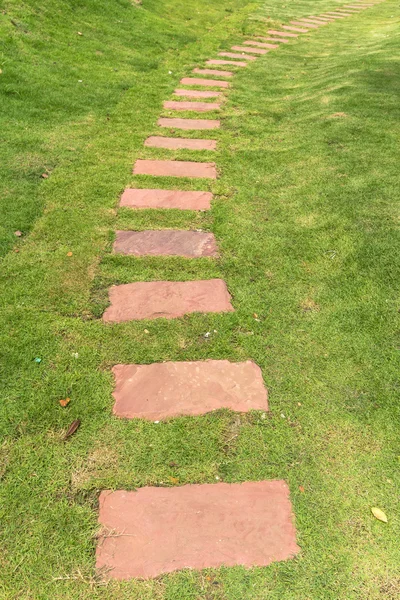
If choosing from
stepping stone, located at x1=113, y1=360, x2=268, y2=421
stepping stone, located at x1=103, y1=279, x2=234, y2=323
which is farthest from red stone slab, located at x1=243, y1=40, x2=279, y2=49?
stepping stone, located at x1=113, y1=360, x2=268, y2=421

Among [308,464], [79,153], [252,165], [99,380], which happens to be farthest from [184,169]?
[308,464]

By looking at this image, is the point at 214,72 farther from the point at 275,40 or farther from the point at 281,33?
the point at 281,33

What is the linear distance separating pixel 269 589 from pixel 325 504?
0.46m

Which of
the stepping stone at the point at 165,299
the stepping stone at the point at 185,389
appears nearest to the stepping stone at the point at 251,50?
the stepping stone at the point at 165,299

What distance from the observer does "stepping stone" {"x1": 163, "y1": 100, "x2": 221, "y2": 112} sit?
6.06 m

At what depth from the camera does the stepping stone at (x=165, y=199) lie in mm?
4086

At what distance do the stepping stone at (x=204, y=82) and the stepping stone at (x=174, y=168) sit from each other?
2.74 m

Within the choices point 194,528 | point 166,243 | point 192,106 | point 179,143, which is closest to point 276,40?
point 192,106

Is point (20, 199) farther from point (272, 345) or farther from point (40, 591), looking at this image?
point (40, 591)

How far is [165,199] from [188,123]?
6.54ft

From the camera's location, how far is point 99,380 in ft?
A: 8.29

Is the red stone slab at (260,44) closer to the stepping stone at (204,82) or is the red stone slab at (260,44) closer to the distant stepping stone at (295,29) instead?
the distant stepping stone at (295,29)

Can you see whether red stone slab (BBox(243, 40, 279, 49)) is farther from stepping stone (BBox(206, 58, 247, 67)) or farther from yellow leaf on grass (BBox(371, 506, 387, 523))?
yellow leaf on grass (BBox(371, 506, 387, 523))

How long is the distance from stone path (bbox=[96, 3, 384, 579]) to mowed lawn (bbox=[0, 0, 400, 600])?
60 mm
